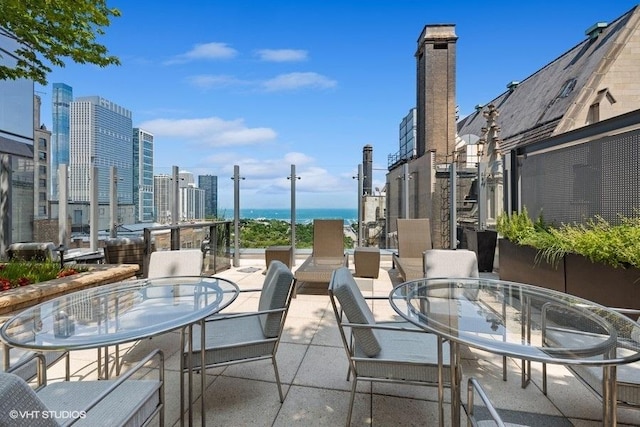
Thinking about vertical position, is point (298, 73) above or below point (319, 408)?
above

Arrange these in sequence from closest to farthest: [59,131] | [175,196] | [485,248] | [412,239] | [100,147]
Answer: [485,248] < [412,239] < [100,147] < [59,131] < [175,196]

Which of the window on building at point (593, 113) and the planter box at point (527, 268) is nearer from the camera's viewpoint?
the planter box at point (527, 268)

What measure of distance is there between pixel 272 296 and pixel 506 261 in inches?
176

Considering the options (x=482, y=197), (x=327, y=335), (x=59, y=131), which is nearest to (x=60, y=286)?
(x=327, y=335)

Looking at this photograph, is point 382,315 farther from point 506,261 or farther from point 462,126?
point 462,126

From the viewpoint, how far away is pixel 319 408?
7.11 ft

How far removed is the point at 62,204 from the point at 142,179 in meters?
1.97

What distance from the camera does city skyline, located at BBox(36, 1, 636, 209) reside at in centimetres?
799

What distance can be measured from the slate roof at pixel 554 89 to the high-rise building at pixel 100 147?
11.4m

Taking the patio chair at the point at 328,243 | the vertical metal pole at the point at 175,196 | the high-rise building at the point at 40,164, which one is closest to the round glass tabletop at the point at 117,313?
the patio chair at the point at 328,243

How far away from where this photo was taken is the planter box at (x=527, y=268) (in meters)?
3.94

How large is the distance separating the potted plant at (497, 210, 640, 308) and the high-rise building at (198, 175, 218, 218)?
6.26 meters

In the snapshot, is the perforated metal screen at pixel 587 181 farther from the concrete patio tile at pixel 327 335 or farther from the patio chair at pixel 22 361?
the patio chair at pixel 22 361

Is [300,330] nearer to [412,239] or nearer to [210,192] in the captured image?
[412,239]
